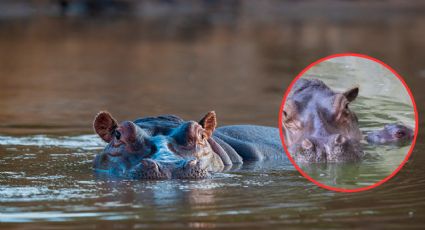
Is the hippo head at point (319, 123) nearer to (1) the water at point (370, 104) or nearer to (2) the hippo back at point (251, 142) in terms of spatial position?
(1) the water at point (370, 104)

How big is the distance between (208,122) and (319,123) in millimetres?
2372

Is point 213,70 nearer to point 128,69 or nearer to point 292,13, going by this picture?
point 128,69

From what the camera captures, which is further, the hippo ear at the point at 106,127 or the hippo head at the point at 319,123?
the hippo ear at the point at 106,127

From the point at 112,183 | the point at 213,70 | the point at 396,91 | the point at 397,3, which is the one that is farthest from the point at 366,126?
the point at 397,3

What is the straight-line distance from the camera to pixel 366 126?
17.9 feet

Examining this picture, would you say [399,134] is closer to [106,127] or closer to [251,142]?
[106,127]

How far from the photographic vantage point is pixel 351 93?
5.43 m

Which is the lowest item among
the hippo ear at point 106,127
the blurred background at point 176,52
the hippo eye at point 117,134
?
the hippo eye at point 117,134

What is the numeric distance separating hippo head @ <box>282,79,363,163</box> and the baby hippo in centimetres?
9

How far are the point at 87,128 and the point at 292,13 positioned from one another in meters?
22.0

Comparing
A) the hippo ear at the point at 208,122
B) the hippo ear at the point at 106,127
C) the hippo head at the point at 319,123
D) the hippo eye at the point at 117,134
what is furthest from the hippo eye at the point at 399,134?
the hippo ear at the point at 106,127

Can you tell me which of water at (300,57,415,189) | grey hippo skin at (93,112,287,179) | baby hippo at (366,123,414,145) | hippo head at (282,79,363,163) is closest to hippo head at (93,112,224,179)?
grey hippo skin at (93,112,287,179)

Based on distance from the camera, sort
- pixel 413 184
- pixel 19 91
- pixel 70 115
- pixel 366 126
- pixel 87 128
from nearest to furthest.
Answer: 1. pixel 366 126
2. pixel 413 184
3. pixel 87 128
4. pixel 70 115
5. pixel 19 91

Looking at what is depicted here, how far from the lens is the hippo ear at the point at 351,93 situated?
5.41m
